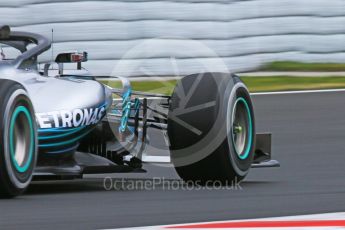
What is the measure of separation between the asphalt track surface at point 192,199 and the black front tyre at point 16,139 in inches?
4.4

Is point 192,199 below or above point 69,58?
below

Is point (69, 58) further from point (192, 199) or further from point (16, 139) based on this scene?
point (192, 199)

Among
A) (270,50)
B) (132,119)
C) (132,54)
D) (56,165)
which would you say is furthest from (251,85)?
(56,165)

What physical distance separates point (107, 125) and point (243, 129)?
876 millimetres

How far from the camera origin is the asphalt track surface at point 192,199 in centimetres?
516

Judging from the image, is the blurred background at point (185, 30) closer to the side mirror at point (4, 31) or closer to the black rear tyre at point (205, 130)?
the side mirror at point (4, 31)

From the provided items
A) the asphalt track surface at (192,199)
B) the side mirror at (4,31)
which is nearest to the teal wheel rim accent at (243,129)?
the asphalt track surface at (192,199)

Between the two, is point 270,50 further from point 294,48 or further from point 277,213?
point 277,213

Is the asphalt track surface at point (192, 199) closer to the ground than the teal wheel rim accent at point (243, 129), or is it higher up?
closer to the ground

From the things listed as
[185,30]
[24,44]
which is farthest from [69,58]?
[185,30]

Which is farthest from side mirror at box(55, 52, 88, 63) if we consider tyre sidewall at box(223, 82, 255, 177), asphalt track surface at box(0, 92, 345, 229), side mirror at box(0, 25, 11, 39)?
tyre sidewall at box(223, 82, 255, 177)

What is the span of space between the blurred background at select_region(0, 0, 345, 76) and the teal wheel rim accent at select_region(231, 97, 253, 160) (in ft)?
18.2

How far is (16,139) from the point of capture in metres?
5.84

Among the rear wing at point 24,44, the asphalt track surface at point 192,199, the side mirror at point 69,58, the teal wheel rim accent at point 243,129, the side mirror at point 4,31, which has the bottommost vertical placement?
the asphalt track surface at point 192,199
